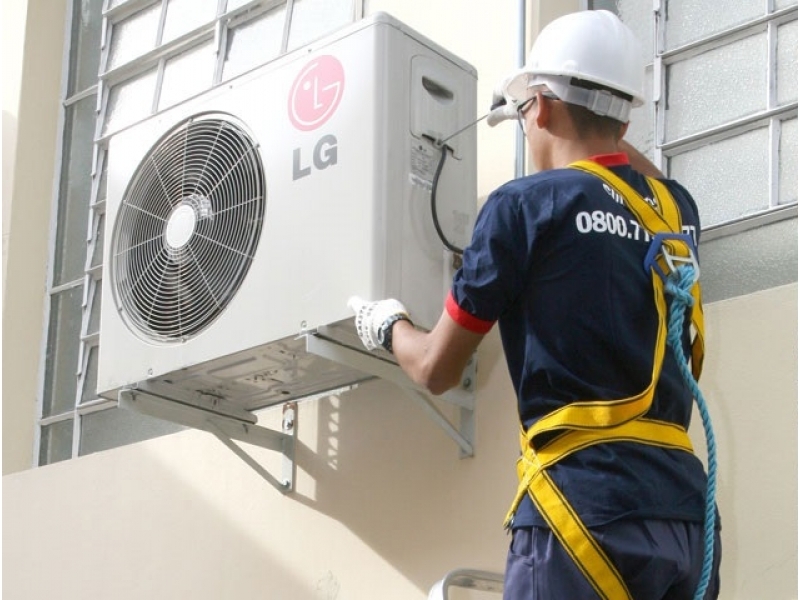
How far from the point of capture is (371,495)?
11.3ft

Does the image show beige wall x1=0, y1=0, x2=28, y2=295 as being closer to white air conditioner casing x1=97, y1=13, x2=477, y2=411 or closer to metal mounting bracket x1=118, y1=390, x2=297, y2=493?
metal mounting bracket x1=118, y1=390, x2=297, y2=493

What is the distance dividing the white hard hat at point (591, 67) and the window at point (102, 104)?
5.24 feet

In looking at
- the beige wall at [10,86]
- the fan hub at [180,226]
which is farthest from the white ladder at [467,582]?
the beige wall at [10,86]

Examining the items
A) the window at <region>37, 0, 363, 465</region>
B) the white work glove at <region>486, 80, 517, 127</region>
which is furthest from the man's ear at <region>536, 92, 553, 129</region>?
the window at <region>37, 0, 363, 465</region>

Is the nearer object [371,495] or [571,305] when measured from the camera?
[571,305]

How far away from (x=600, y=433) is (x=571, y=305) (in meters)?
0.21

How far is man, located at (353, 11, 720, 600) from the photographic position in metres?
2.38

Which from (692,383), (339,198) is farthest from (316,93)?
(692,383)

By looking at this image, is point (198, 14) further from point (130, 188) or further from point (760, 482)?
point (760, 482)

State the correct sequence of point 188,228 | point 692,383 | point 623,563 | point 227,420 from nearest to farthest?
point 623,563 → point 692,383 → point 188,228 → point 227,420

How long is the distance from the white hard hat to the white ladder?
0.85 metres

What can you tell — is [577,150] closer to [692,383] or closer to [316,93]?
[692,383]

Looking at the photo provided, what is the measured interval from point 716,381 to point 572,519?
2.47ft

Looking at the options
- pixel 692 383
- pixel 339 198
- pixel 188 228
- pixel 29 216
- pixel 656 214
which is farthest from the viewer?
pixel 29 216
